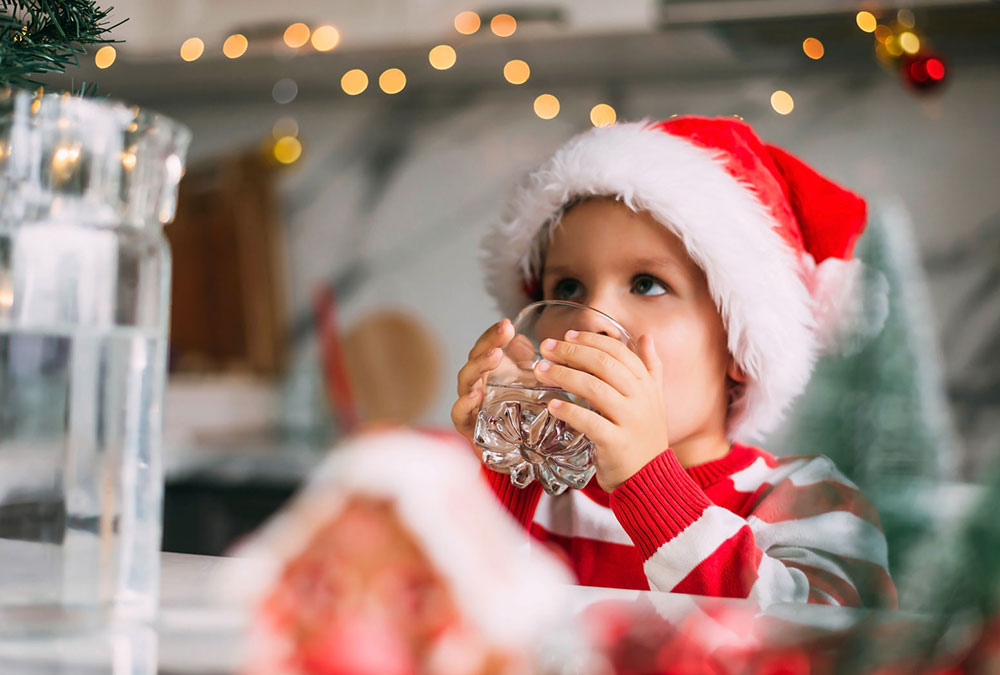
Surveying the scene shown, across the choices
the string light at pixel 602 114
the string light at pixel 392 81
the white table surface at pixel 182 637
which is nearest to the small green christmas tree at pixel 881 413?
the string light at pixel 602 114

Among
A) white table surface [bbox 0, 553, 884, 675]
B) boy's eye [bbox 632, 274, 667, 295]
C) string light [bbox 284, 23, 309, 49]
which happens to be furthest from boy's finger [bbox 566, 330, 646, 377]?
string light [bbox 284, 23, 309, 49]

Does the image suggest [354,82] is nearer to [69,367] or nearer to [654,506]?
[654,506]

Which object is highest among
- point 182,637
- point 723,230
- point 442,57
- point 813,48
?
point 442,57

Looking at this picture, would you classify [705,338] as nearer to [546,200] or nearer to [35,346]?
[546,200]

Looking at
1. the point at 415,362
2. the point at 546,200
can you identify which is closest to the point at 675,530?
the point at 546,200

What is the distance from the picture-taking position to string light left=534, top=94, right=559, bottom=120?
2213 millimetres

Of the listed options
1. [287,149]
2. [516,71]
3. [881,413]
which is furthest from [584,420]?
[287,149]

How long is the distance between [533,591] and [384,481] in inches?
3.1

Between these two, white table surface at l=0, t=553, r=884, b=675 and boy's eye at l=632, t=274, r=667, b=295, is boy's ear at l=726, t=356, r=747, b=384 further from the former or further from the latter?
white table surface at l=0, t=553, r=884, b=675

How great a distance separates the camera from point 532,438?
652mm

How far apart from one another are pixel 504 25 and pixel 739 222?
120cm

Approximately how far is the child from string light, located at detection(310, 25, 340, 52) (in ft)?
3.96

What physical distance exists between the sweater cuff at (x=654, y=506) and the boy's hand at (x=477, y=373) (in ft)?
0.44

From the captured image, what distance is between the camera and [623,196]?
2.83 feet
